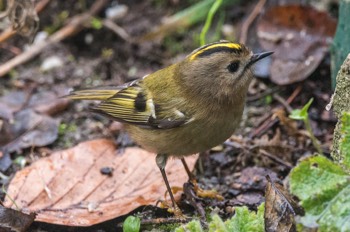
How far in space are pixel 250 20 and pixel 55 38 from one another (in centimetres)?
158

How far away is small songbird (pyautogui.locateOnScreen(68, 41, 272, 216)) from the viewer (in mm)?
3375

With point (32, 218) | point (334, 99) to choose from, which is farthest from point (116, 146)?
point (334, 99)

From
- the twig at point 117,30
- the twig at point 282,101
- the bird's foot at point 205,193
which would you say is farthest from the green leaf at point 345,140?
the twig at point 117,30

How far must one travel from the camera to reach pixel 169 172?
3.79 m

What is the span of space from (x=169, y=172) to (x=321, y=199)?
1.61 meters

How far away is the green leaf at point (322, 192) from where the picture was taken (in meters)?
2.25

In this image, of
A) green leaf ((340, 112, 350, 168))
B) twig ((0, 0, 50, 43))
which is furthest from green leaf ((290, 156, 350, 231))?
twig ((0, 0, 50, 43))

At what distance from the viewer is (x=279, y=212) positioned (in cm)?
257

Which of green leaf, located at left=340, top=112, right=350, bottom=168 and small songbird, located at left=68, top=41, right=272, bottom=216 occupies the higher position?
green leaf, located at left=340, top=112, right=350, bottom=168

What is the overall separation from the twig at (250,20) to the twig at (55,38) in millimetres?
1291

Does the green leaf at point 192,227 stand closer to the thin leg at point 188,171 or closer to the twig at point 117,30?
the thin leg at point 188,171

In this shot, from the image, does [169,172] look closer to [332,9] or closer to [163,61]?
[163,61]

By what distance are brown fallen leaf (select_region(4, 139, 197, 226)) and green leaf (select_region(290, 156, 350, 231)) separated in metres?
1.21

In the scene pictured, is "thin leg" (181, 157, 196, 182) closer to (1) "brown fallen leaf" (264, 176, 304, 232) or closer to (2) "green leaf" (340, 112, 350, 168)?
(1) "brown fallen leaf" (264, 176, 304, 232)
